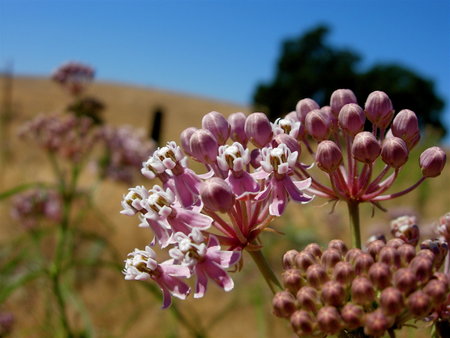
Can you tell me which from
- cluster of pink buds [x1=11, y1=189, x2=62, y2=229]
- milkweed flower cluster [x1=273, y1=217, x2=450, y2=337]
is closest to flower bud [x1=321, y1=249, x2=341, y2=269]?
milkweed flower cluster [x1=273, y1=217, x2=450, y2=337]

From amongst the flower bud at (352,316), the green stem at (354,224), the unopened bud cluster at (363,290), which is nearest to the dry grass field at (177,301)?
the green stem at (354,224)

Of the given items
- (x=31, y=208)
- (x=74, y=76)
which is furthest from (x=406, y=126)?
(x=31, y=208)

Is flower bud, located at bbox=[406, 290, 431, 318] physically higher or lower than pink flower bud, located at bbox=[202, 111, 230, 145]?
lower

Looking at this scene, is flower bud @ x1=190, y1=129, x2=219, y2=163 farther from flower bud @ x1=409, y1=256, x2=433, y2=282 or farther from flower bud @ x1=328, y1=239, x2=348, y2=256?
flower bud @ x1=409, y1=256, x2=433, y2=282

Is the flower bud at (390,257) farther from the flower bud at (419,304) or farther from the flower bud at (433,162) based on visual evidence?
the flower bud at (433,162)

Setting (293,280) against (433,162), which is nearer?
(293,280)

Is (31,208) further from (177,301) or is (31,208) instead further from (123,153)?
(177,301)
